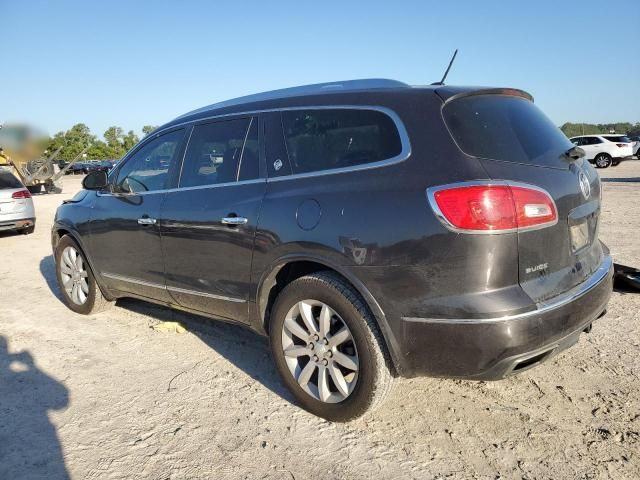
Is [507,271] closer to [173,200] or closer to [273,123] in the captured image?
[273,123]

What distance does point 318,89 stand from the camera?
3.22m

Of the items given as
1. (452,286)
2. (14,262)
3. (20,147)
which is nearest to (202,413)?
(452,286)

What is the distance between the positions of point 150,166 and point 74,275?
5.51 feet

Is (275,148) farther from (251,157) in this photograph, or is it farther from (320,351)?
(320,351)

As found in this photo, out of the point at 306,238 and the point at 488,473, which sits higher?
the point at 306,238

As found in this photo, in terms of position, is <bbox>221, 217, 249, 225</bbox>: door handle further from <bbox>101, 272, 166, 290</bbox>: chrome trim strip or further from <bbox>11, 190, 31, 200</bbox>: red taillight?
<bbox>11, 190, 31, 200</bbox>: red taillight

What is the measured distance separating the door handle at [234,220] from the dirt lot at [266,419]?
44.0 inches

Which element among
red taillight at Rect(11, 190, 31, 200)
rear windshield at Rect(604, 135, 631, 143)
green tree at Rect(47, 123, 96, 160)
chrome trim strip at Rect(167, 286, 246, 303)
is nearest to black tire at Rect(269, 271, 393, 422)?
chrome trim strip at Rect(167, 286, 246, 303)

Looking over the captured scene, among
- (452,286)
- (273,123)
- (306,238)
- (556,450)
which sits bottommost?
(556,450)

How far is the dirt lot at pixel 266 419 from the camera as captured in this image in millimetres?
2502

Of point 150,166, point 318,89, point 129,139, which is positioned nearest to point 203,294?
point 150,166

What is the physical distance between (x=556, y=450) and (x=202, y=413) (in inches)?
78.4

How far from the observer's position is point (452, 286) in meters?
2.35

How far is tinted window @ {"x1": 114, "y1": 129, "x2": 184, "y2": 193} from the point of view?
13.1ft
